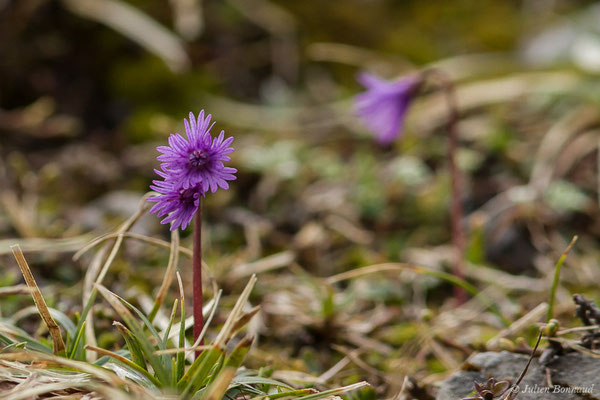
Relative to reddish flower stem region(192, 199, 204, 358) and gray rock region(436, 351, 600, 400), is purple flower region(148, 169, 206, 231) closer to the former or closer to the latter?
reddish flower stem region(192, 199, 204, 358)

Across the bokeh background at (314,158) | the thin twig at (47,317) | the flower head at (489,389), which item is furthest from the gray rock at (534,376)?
the thin twig at (47,317)

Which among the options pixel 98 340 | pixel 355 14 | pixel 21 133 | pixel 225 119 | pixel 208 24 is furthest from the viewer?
pixel 355 14

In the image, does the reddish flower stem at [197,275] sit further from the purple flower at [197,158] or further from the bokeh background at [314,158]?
the bokeh background at [314,158]

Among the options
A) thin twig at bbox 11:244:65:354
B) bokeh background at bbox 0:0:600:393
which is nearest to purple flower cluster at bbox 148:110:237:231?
thin twig at bbox 11:244:65:354

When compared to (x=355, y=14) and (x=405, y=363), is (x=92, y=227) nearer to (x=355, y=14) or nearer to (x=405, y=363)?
(x=405, y=363)

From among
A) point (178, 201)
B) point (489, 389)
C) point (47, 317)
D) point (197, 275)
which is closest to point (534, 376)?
point (489, 389)

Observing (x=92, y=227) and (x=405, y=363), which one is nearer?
(x=405, y=363)

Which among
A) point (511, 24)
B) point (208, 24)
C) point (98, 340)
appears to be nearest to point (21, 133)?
point (208, 24)
